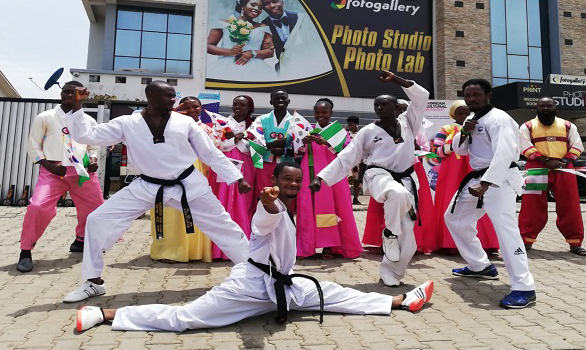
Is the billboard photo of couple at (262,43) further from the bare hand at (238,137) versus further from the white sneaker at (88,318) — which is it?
the white sneaker at (88,318)

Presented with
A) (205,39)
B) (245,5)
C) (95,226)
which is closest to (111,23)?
(205,39)

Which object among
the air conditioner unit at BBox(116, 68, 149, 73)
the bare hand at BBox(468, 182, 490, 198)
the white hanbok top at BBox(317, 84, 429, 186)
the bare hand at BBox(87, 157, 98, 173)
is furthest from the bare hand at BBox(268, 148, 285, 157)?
the air conditioner unit at BBox(116, 68, 149, 73)

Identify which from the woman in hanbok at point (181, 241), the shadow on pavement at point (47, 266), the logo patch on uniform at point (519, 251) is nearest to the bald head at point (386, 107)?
the logo patch on uniform at point (519, 251)

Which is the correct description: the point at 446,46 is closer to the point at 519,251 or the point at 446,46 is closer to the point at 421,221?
the point at 421,221

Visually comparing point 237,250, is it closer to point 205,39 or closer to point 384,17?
point 205,39

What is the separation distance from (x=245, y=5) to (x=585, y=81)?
16.5 meters

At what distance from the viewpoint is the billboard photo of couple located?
712 inches

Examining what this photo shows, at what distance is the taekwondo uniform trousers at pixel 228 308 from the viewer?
276 cm

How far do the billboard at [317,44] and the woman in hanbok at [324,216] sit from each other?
44.5ft

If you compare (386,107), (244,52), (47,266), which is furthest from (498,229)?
(244,52)

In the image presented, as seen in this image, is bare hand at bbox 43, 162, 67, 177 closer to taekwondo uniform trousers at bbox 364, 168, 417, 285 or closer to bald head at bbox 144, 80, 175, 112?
bald head at bbox 144, 80, 175, 112

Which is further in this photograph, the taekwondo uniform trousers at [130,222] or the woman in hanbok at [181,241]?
the woman in hanbok at [181,241]

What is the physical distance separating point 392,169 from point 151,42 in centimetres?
1724

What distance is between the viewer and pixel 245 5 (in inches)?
720
